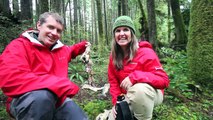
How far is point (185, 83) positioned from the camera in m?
5.47

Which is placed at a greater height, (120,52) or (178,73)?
(120,52)

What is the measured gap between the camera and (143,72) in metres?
3.27

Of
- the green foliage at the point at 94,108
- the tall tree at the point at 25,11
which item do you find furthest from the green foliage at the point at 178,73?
the tall tree at the point at 25,11

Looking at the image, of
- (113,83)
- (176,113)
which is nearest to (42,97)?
(113,83)

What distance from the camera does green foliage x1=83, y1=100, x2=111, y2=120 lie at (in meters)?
4.15

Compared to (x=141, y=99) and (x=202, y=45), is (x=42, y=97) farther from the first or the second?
(x=202, y=45)

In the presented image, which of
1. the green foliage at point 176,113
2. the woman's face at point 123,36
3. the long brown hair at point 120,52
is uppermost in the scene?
the woman's face at point 123,36

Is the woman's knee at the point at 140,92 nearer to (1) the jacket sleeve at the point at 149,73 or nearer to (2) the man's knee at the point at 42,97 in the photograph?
(1) the jacket sleeve at the point at 149,73

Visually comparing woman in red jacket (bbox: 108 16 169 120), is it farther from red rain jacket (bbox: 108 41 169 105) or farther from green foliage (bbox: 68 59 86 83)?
green foliage (bbox: 68 59 86 83)

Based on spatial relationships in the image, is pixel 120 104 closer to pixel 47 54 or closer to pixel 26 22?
pixel 47 54

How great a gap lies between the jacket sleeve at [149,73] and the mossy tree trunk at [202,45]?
247 centimetres

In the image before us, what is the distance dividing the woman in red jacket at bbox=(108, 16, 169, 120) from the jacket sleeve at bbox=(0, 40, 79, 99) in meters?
0.88

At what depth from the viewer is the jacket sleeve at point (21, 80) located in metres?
2.54

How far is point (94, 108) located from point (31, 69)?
5.59 ft
